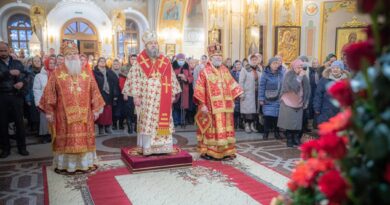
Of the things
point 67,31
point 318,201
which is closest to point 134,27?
point 67,31

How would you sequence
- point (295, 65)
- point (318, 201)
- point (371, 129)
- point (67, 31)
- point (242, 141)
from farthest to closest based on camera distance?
point (67, 31) → point (242, 141) → point (295, 65) → point (318, 201) → point (371, 129)

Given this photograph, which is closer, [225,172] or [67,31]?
[225,172]

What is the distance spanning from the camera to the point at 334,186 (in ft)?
3.75

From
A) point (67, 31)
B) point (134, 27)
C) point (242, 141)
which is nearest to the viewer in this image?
point (242, 141)

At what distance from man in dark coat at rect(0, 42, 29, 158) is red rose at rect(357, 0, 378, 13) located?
5.45 metres

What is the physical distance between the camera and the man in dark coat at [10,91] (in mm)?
5527

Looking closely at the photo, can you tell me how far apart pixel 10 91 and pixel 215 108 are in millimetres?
3067

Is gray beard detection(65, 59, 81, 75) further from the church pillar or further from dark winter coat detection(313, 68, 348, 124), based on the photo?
the church pillar

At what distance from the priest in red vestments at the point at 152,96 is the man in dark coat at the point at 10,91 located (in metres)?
1.77

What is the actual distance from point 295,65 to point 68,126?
364cm

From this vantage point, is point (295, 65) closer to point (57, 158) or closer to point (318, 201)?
point (57, 158)

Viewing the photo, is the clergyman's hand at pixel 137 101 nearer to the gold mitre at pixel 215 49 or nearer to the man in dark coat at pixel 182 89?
the gold mitre at pixel 215 49

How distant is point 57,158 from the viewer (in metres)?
4.93

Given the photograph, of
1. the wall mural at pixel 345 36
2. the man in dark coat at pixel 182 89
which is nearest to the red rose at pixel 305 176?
the man in dark coat at pixel 182 89
